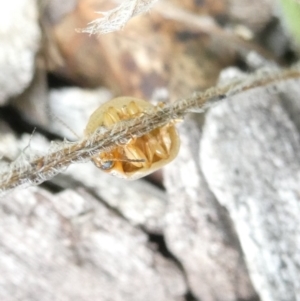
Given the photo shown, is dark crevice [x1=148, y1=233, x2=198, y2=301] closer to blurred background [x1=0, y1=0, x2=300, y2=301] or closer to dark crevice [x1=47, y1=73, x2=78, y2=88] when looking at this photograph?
blurred background [x1=0, y1=0, x2=300, y2=301]

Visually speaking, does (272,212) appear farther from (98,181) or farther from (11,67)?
(11,67)

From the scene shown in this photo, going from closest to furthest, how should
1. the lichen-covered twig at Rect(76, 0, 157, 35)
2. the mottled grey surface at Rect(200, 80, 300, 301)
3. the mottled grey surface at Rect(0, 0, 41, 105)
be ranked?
1. the lichen-covered twig at Rect(76, 0, 157, 35)
2. the mottled grey surface at Rect(200, 80, 300, 301)
3. the mottled grey surface at Rect(0, 0, 41, 105)

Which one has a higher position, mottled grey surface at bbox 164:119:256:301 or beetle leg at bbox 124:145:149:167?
beetle leg at bbox 124:145:149:167

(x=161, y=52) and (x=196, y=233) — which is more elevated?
(x=161, y=52)

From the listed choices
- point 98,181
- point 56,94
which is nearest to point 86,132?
point 98,181

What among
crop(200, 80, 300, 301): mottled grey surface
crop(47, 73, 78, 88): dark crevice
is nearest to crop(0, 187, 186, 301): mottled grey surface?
crop(200, 80, 300, 301): mottled grey surface
